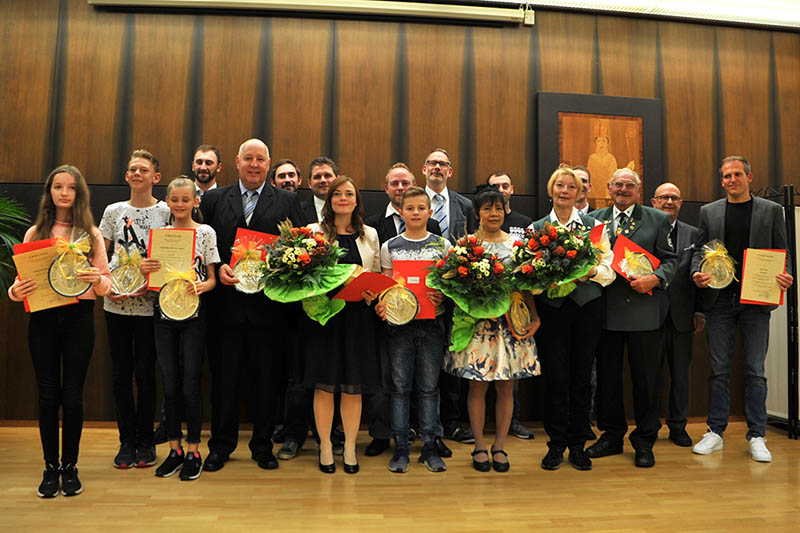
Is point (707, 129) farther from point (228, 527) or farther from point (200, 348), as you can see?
point (228, 527)

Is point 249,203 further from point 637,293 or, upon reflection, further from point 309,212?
point 637,293

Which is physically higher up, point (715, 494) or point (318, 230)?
point (318, 230)

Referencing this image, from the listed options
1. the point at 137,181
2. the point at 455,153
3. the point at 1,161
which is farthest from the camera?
the point at 455,153

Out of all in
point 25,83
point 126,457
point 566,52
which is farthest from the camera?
point 566,52

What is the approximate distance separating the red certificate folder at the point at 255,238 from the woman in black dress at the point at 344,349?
0.88 feet

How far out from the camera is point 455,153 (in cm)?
Result: 481

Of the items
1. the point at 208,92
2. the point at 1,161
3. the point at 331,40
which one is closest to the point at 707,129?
the point at 331,40

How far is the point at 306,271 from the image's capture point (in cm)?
298

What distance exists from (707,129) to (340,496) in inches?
179

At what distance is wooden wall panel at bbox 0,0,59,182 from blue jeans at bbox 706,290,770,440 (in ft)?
17.2

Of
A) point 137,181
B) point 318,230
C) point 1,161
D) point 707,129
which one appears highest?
point 707,129

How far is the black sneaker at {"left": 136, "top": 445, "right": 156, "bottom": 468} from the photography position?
3.24 meters

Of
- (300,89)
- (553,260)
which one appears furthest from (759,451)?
(300,89)

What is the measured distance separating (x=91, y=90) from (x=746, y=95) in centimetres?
577
